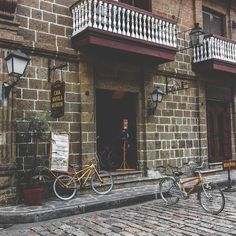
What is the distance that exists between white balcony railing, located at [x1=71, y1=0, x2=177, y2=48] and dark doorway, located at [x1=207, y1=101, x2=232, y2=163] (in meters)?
3.81

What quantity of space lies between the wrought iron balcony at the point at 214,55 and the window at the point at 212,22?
4.19 ft

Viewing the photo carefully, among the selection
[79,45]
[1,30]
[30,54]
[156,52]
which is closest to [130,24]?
[156,52]

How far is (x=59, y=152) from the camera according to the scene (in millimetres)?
8242

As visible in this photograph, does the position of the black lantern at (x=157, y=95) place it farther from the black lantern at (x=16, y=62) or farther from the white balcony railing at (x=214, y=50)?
the black lantern at (x=16, y=62)

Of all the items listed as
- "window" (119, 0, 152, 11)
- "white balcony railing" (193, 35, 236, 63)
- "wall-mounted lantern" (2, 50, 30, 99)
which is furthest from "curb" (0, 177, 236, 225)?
"window" (119, 0, 152, 11)

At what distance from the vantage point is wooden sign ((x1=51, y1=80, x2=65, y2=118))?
25.8ft

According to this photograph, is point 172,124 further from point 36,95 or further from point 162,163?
point 36,95

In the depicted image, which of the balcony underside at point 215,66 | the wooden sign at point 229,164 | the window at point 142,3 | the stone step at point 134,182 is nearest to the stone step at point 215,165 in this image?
the stone step at point 134,182

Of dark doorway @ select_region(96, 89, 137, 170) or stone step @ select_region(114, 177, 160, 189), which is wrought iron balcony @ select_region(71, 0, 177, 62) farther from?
stone step @ select_region(114, 177, 160, 189)

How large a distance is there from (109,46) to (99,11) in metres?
0.92

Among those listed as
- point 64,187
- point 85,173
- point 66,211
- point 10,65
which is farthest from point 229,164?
point 10,65

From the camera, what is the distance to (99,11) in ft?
29.5

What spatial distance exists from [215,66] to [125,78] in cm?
362

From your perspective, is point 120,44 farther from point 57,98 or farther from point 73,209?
point 73,209
